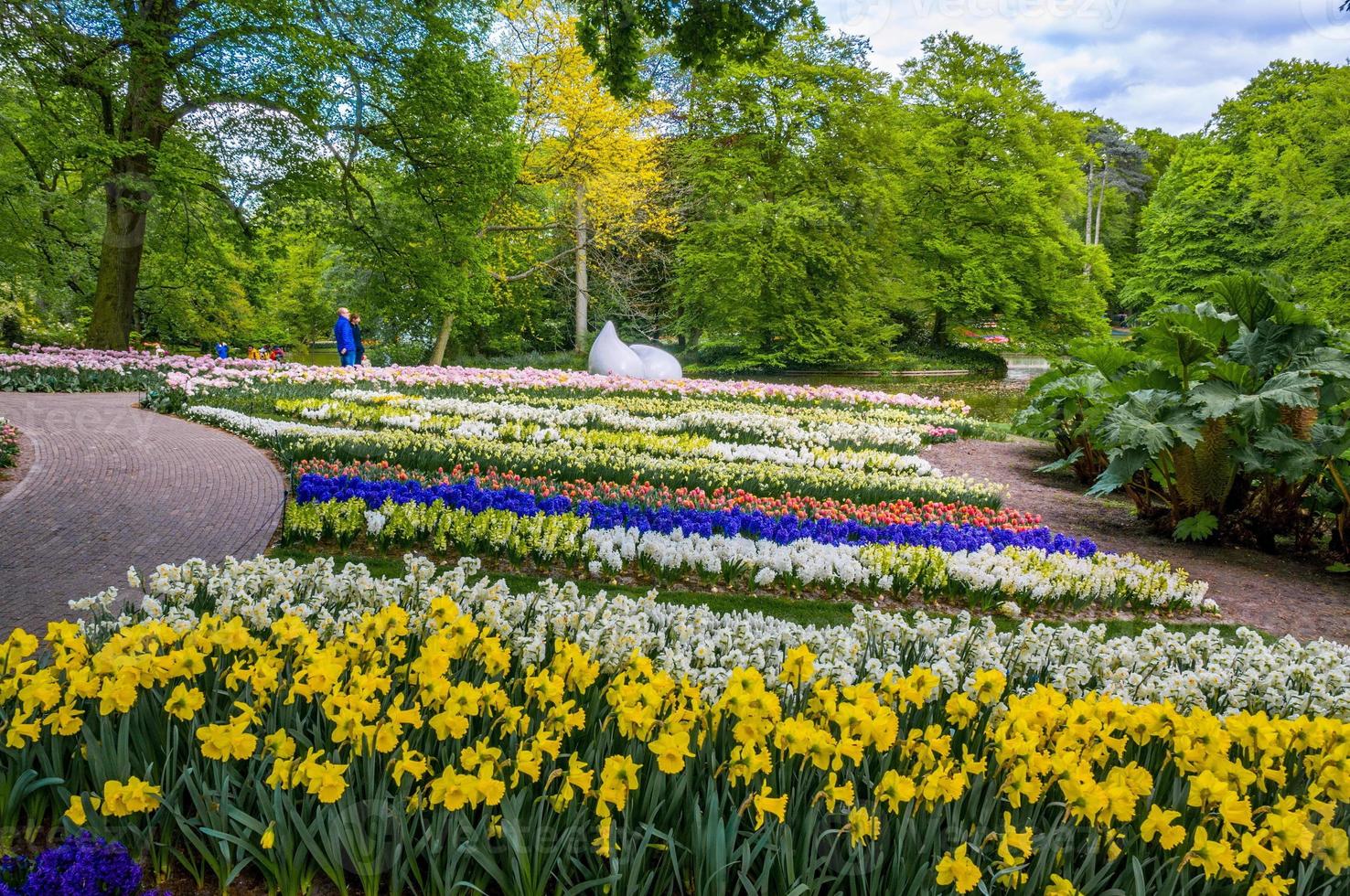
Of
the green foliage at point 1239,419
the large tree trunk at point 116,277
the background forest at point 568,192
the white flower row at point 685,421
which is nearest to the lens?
the green foliage at point 1239,419

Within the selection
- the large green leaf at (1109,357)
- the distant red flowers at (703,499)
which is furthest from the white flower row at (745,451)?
the large green leaf at (1109,357)

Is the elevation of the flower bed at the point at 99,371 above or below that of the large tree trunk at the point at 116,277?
below

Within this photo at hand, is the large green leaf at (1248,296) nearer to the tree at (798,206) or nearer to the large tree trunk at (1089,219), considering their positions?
the tree at (798,206)

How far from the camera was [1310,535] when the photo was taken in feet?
21.0

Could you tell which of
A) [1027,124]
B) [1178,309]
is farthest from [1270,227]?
[1178,309]

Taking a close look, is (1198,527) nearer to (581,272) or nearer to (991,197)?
(581,272)

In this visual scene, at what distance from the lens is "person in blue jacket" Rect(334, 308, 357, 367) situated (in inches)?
664

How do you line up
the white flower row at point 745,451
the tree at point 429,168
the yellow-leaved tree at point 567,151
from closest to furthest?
the white flower row at point 745,451, the tree at point 429,168, the yellow-leaved tree at point 567,151

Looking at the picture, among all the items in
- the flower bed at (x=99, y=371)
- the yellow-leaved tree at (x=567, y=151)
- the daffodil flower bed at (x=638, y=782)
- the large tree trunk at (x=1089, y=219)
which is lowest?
the daffodil flower bed at (x=638, y=782)

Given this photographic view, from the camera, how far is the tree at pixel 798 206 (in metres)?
23.3

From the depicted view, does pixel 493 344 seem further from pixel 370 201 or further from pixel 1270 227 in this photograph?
pixel 1270 227

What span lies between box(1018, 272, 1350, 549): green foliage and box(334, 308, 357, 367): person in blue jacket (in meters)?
14.5

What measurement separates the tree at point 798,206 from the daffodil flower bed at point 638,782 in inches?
842

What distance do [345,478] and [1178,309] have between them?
21.6ft
